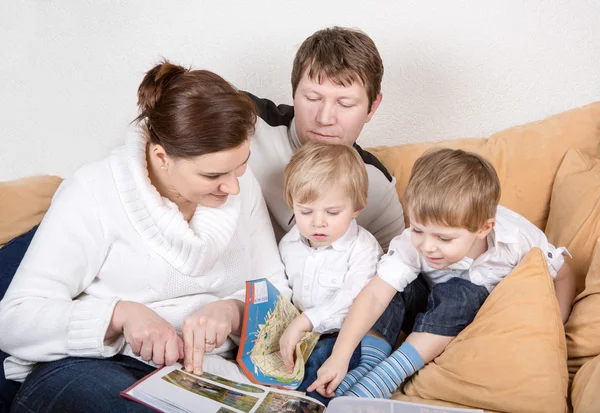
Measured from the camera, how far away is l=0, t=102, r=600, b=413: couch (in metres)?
1.49

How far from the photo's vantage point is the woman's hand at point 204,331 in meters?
1.47

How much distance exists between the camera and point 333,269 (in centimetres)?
181

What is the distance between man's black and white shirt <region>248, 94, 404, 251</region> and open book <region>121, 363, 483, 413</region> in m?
0.68

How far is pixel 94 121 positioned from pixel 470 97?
4.24 ft

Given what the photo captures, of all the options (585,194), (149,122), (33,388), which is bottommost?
(33,388)

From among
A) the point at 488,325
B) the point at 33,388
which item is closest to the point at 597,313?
the point at 488,325

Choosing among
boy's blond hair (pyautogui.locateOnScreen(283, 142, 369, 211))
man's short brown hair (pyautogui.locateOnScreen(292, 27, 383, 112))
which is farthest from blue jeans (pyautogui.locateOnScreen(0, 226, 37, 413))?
man's short brown hair (pyautogui.locateOnScreen(292, 27, 383, 112))

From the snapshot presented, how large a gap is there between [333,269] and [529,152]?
2.50 ft

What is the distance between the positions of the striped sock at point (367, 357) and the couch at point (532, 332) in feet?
0.32

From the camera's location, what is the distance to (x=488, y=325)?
5.12ft

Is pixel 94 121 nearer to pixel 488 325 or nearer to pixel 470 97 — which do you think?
pixel 470 97

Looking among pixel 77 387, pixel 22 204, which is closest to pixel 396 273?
pixel 77 387

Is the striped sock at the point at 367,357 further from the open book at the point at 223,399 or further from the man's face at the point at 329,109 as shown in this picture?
the man's face at the point at 329,109

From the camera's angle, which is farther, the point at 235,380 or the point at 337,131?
the point at 337,131
